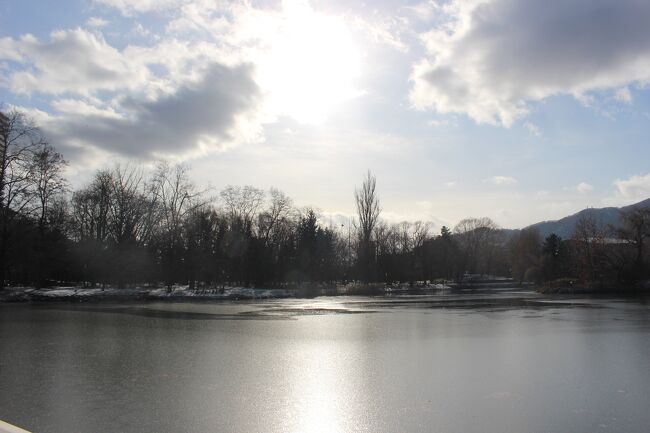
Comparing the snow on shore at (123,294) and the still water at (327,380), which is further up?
the snow on shore at (123,294)

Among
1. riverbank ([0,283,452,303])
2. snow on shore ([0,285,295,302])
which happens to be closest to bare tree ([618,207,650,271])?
riverbank ([0,283,452,303])

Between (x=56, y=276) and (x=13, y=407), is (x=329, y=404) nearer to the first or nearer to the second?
(x=13, y=407)

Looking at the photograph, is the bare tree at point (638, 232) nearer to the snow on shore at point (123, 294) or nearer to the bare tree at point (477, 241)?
the snow on shore at point (123, 294)

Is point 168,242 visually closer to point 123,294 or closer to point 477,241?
point 123,294

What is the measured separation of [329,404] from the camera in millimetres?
7383

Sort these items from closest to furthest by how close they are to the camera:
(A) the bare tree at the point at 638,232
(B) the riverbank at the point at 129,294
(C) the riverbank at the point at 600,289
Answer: (B) the riverbank at the point at 129,294 < (C) the riverbank at the point at 600,289 < (A) the bare tree at the point at 638,232

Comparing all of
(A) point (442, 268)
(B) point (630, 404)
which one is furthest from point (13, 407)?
(A) point (442, 268)

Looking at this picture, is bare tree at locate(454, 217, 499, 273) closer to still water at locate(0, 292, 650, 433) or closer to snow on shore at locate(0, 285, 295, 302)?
snow on shore at locate(0, 285, 295, 302)

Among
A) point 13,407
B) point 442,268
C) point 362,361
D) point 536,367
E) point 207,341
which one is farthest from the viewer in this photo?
point 442,268

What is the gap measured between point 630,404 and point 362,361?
5.20 metres

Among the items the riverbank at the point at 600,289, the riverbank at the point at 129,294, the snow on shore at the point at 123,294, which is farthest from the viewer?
the riverbank at the point at 600,289

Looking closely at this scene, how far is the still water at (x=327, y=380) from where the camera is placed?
6559 mm

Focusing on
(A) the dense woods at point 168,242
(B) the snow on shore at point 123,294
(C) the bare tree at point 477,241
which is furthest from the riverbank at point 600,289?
(C) the bare tree at point 477,241

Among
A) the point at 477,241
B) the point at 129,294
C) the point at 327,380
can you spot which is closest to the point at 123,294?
the point at 129,294
